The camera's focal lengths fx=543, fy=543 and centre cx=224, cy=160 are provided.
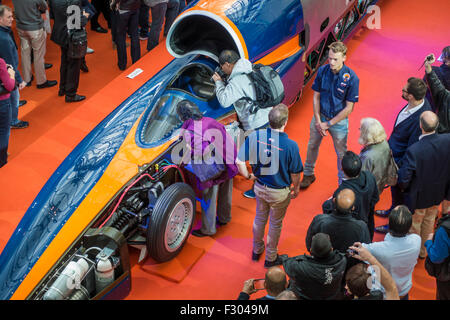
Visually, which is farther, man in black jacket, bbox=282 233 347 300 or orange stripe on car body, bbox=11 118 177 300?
orange stripe on car body, bbox=11 118 177 300

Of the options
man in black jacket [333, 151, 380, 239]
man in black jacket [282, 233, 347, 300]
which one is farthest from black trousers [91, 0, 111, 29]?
man in black jacket [282, 233, 347, 300]

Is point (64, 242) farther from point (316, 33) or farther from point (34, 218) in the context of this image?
point (316, 33)

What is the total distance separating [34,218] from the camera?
4.89 meters

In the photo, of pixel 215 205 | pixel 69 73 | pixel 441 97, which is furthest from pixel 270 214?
pixel 69 73

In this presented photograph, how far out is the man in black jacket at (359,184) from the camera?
4.54 metres

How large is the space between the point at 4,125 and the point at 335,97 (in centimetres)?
383

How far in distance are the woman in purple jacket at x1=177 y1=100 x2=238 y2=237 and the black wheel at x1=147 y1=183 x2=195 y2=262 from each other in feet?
0.71

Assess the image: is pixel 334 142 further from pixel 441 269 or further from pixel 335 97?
pixel 441 269

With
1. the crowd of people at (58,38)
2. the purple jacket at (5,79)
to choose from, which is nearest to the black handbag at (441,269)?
the purple jacket at (5,79)

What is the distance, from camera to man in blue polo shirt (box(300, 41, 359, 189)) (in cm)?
571

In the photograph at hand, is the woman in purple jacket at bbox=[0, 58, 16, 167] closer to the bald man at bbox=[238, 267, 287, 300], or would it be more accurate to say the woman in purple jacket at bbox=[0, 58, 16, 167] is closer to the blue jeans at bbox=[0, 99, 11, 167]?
the blue jeans at bbox=[0, 99, 11, 167]

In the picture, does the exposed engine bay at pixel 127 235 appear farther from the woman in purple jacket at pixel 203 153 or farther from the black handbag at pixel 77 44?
the black handbag at pixel 77 44

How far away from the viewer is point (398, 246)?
4.04 meters

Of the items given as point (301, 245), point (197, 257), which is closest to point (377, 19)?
point (301, 245)
